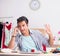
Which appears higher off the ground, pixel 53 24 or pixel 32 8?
pixel 32 8

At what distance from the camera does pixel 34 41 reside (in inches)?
88.7

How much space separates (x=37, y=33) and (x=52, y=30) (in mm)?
274

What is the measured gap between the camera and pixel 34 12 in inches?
99.6

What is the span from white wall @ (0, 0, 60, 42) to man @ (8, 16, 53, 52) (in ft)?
0.64

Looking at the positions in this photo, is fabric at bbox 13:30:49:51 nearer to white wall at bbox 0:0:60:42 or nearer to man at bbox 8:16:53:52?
man at bbox 8:16:53:52

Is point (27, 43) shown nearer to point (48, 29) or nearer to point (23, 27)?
point (23, 27)

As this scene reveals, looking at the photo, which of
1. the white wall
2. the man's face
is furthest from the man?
the white wall

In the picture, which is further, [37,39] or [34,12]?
[34,12]

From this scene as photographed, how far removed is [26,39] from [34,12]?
512mm

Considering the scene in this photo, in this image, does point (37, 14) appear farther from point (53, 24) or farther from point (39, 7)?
point (53, 24)

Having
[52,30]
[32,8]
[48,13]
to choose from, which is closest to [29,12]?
[32,8]

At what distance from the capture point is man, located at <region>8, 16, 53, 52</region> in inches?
85.6

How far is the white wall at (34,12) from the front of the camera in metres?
2.46

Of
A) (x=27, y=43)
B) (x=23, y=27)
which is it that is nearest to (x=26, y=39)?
(x=27, y=43)
